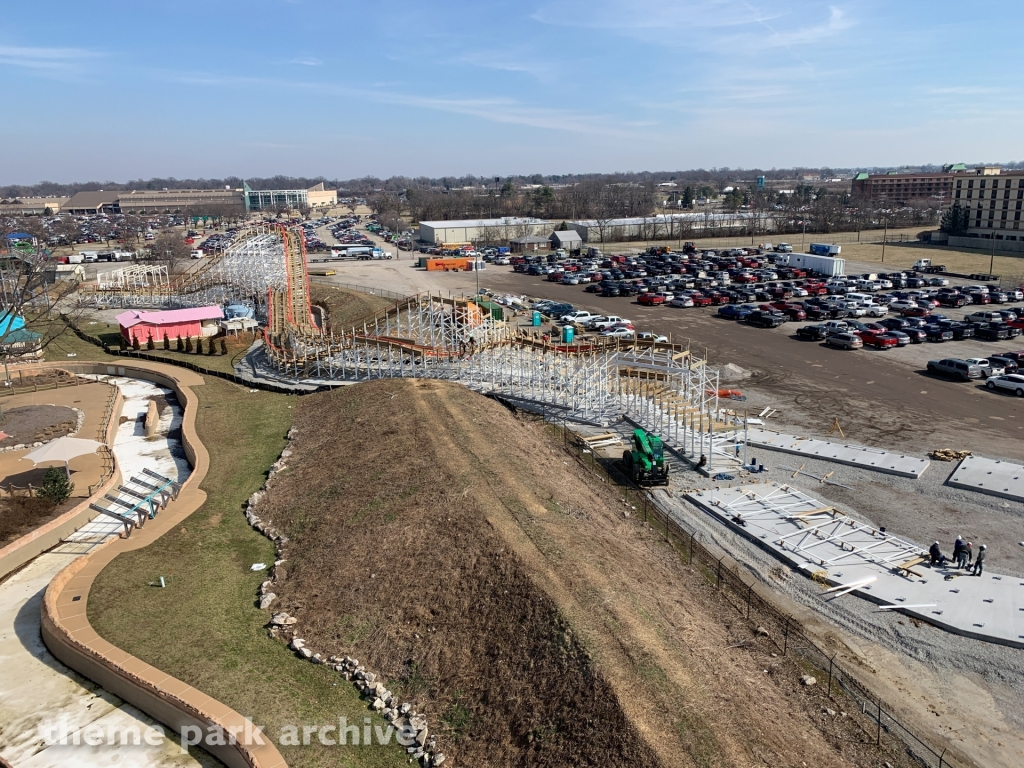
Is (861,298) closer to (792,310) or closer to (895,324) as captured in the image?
(792,310)

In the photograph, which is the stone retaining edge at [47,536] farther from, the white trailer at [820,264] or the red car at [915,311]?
the white trailer at [820,264]

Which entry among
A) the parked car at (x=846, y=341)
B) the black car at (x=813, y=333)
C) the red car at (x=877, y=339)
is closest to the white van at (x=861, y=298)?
the black car at (x=813, y=333)

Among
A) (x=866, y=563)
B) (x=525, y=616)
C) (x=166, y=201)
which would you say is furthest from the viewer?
(x=166, y=201)

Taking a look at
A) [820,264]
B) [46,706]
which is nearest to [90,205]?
[820,264]

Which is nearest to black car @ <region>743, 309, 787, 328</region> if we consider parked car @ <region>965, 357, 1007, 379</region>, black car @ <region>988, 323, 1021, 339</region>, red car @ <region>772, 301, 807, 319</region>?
red car @ <region>772, 301, 807, 319</region>

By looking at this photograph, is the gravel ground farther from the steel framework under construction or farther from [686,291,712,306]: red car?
[686,291,712,306]: red car

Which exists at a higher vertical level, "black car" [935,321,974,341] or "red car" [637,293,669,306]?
"red car" [637,293,669,306]
